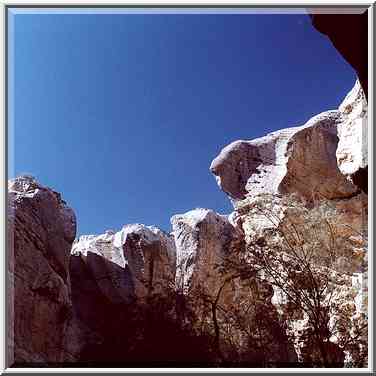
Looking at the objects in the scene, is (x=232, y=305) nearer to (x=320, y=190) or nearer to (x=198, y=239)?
(x=198, y=239)

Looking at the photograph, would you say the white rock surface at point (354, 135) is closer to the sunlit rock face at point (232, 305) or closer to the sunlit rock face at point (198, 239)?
the sunlit rock face at point (232, 305)

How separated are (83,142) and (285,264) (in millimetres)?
2777

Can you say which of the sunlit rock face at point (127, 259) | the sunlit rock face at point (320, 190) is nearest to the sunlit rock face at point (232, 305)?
the sunlit rock face at point (320, 190)

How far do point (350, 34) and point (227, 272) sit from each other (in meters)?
4.29

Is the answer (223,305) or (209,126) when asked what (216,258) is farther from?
(209,126)

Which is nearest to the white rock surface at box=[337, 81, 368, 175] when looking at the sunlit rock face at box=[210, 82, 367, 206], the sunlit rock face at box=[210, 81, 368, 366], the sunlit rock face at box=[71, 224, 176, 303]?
the sunlit rock face at box=[210, 81, 368, 366]

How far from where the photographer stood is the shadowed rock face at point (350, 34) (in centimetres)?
370

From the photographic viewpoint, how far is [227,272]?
723 cm

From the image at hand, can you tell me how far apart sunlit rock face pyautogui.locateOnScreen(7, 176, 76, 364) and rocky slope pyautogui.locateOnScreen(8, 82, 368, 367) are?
3 centimetres

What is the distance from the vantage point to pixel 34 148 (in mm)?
5059

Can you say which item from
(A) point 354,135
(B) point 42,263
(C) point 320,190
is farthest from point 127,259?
Result: (A) point 354,135

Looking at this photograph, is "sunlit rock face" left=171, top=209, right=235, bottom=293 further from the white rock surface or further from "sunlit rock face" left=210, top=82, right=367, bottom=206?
the white rock surface

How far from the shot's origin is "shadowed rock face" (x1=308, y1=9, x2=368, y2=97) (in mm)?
3702

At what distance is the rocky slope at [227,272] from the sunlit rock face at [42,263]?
26 millimetres
